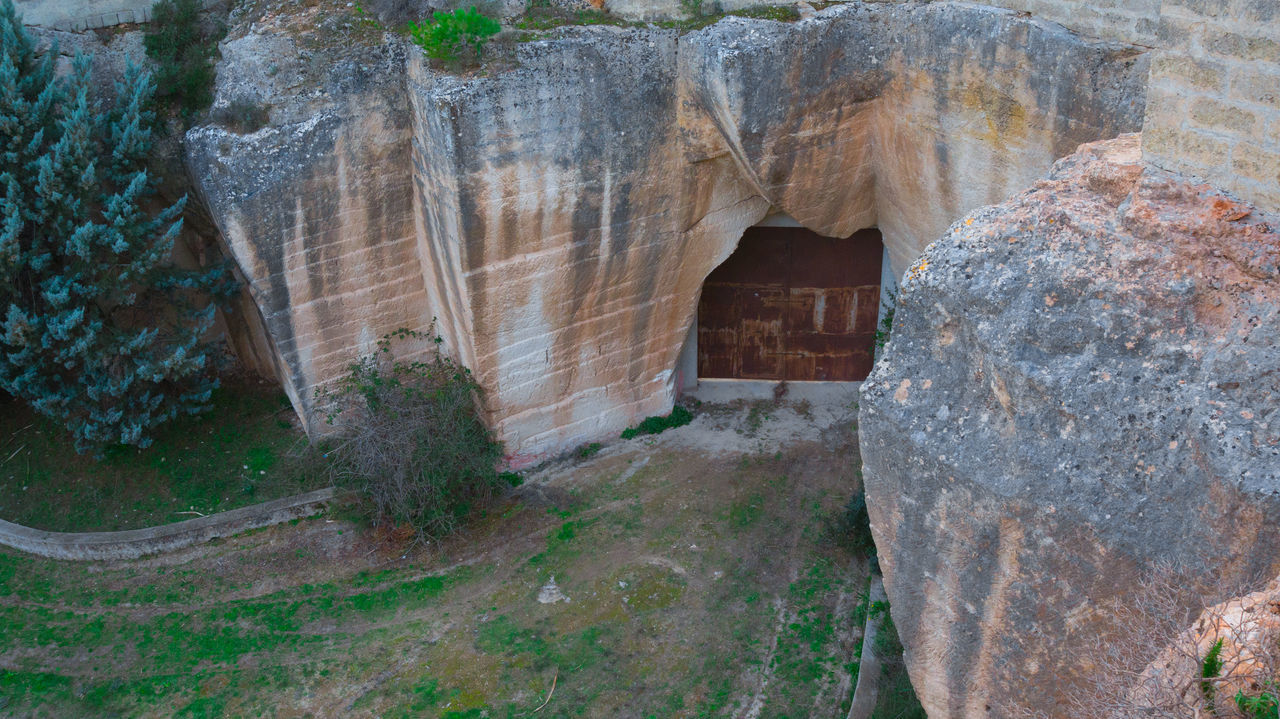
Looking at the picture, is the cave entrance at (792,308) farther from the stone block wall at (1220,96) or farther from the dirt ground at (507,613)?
the stone block wall at (1220,96)

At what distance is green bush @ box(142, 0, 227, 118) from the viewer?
10406 mm

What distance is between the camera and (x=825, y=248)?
12203mm

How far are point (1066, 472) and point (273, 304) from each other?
795 cm

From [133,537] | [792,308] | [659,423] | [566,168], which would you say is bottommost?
[659,423]

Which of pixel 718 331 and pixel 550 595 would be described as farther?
pixel 718 331

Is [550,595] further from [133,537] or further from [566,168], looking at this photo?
[133,537]

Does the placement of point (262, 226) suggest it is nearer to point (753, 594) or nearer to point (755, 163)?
point (755, 163)

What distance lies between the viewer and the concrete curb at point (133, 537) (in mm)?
10281

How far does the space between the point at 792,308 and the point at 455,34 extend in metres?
5.31

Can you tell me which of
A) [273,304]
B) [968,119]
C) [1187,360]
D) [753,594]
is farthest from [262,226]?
[1187,360]

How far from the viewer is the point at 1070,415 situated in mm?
4898

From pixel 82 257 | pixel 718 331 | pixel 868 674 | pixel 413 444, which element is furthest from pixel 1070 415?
pixel 82 257

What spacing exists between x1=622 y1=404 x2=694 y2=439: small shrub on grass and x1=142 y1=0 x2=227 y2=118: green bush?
18.3ft

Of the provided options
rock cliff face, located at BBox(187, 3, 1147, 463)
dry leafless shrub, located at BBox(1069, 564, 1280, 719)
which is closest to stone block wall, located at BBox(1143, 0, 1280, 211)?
dry leafless shrub, located at BBox(1069, 564, 1280, 719)
